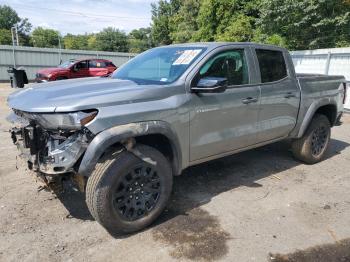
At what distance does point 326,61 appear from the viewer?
12633mm

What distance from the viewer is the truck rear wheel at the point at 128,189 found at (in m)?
3.18

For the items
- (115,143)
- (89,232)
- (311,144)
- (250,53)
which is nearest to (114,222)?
(89,232)

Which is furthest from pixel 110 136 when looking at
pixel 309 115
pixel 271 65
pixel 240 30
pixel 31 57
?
pixel 31 57

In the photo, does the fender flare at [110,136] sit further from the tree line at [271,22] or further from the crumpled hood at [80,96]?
the tree line at [271,22]

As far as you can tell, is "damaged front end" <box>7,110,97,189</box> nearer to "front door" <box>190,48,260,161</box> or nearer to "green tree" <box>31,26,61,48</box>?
"front door" <box>190,48,260,161</box>

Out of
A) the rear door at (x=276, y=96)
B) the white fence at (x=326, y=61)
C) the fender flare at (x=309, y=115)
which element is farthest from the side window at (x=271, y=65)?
the white fence at (x=326, y=61)

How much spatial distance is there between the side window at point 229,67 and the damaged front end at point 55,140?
152 centimetres

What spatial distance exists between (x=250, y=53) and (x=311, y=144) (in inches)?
81.5

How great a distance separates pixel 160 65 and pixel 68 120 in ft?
5.21

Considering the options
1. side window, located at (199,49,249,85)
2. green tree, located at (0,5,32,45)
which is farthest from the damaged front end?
green tree, located at (0,5,32,45)

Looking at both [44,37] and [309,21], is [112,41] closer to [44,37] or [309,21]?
[44,37]

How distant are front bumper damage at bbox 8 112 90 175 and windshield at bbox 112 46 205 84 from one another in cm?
114

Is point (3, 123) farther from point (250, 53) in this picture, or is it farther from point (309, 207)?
point (309, 207)

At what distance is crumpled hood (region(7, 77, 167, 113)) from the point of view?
3.08 metres
